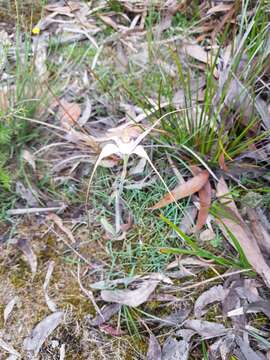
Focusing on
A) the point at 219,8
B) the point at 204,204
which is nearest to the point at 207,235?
the point at 204,204

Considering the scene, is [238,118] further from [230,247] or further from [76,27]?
[76,27]

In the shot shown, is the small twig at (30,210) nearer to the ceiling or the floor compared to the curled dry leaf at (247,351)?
nearer to the ceiling

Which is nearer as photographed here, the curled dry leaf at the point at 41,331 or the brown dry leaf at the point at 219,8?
the curled dry leaf at the point at 41,331

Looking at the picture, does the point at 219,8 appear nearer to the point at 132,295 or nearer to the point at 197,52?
the point at 197,52

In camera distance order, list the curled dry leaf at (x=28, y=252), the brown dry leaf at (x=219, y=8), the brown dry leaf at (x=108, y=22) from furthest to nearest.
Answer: the brown dry leaf at (x=108, y=22), the brown dry leaf at (x=219, y=8), the curled dry leaf at (x=28, y=252)

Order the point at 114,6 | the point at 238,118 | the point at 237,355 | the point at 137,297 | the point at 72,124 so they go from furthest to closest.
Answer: the point at 114,6 < the point at 72,124 < the point at 238,118 < the point at 137,297 < the point at 237,355

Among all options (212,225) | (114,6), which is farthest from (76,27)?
(212,225)

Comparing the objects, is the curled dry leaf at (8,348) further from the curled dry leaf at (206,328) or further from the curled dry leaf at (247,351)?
the curled dry leaf at (247,351)

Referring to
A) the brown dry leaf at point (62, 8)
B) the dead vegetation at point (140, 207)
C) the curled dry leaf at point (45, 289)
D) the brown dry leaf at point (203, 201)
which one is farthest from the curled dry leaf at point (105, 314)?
the brown dry leaf at point (62, 8)
